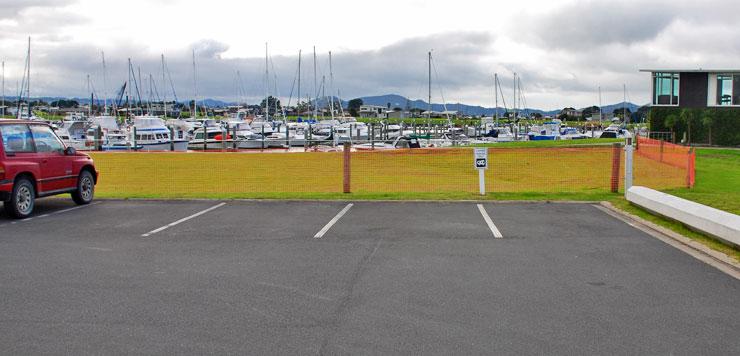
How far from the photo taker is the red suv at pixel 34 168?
12680 mm

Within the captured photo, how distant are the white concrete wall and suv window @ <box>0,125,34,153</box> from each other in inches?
464

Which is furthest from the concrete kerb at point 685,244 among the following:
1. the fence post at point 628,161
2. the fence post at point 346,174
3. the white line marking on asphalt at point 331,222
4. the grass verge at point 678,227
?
the fence post at point 346,174

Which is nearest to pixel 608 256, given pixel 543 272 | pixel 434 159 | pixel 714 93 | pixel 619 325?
pixel 543 272

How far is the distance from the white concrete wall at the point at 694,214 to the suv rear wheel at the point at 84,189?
11.6 metres

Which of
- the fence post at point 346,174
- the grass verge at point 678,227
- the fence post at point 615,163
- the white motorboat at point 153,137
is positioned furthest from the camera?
the white motorboat at point 153,137

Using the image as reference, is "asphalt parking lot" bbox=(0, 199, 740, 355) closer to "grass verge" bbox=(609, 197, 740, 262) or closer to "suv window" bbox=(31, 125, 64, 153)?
"grass verge" bbox=(609, 197, 740, 262)

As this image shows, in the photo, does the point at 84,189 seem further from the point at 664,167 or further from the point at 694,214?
the point at 664,167

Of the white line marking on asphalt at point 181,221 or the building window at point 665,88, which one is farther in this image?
the building window at point 665,88

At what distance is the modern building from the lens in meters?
52.6

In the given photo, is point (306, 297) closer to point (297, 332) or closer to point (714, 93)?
point (297, 332)

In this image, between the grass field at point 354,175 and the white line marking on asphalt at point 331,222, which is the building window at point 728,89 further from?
the white line marking on asphalt at point 331,222

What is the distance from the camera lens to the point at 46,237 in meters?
10.9

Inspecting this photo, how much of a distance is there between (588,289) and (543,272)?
0.86 metres

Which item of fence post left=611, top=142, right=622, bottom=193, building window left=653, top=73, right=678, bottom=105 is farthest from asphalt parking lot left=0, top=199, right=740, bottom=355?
building window left=653, top=73, right=678, bottom=105
